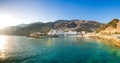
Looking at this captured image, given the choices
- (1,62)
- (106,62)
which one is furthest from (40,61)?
(106,62)

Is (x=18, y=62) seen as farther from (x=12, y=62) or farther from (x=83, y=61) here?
(x=83, y=61)

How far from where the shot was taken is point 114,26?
506 ft

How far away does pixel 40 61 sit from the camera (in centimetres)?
3594

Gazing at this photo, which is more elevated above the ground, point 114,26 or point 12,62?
point 114,26

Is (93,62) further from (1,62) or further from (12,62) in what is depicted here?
(1,62)

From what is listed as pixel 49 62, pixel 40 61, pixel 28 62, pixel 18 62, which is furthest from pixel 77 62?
pixel 18 62

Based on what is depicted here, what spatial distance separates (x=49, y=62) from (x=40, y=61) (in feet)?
9.35

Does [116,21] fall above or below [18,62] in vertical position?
above

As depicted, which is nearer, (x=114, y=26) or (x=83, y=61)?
(x=83, y=61)

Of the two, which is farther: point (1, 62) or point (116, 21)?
point (116, 21)

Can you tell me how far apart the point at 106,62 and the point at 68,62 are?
886 centimetres

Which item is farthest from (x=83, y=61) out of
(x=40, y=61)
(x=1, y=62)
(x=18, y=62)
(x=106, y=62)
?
(x=1, y=62)

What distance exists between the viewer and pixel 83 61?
35.1m

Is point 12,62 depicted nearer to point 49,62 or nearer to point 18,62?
point 18,62
